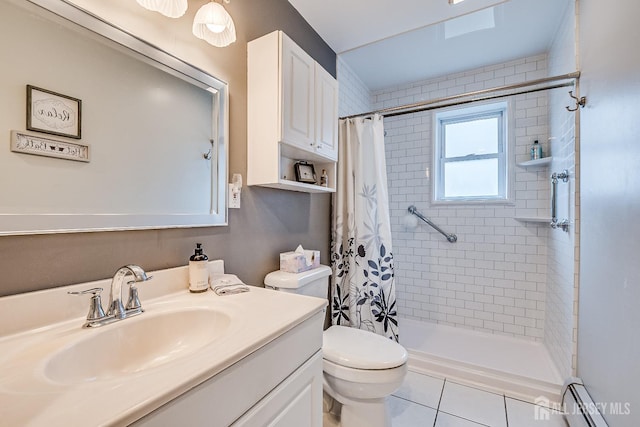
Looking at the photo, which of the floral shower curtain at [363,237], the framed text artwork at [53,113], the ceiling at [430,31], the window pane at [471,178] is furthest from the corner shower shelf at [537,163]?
the framed text artwork at [53,113]

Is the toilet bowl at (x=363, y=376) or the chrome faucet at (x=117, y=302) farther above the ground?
the chrome faucet at (x=117, y=302)

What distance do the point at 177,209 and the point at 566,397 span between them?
2.17 m

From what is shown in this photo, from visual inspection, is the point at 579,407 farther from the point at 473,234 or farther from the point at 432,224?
the point at 432,224

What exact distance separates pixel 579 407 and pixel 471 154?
1.96 metres

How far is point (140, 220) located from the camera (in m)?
0.93

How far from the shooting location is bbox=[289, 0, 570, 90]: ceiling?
1687mm

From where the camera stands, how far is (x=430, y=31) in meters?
1.92

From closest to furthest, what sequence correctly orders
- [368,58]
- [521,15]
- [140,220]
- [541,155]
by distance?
[140,220], [521,15], [541,155], [368,58]

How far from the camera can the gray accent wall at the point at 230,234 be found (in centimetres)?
73

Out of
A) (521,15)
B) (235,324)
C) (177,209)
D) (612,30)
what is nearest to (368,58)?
(521,15)

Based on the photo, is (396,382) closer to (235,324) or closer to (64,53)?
(235,324)

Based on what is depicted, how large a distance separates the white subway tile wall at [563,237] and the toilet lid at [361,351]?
110 centimetres

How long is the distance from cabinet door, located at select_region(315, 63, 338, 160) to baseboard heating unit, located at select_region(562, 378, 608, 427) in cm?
175

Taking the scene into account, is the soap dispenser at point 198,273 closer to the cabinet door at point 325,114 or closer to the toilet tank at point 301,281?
the toilet tank at point 301,281
